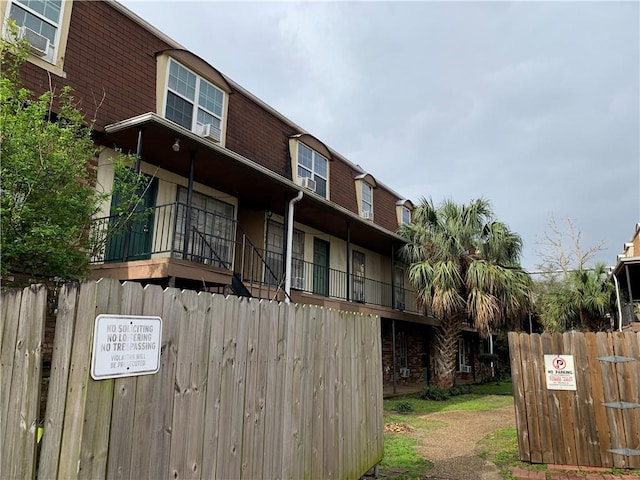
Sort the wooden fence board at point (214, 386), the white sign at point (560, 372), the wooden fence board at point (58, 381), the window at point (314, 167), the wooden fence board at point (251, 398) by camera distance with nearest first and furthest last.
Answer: the wooden fence board at point (58, 381) → the wooden fence board at point (214, 386) → the wooden fence board at point (251, 398) → the white sign at point (560, 372) → the window at point (314, 167)

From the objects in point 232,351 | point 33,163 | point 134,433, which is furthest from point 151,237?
point 134,433

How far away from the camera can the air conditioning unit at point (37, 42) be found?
783 cm

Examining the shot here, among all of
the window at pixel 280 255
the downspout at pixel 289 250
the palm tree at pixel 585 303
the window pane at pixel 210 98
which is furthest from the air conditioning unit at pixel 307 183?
the palm tree at pixel 585 303

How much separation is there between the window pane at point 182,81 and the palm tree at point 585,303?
18.5 m

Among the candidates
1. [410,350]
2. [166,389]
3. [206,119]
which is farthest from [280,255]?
[166,389]

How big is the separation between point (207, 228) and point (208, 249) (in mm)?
632

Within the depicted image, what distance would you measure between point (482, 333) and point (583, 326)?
9095 millimetres

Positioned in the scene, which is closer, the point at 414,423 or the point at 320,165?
the point at 414,423

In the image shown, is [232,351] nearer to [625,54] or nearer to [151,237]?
[151,237]

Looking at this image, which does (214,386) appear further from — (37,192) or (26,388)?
(37,192)

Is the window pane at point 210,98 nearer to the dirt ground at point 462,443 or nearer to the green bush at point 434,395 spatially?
the dirt ground at point 462,443

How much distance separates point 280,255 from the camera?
13.4 m

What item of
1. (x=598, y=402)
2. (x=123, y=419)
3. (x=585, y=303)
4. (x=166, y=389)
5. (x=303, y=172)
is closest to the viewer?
(x=123, y=419)

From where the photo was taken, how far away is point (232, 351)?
3238mm
